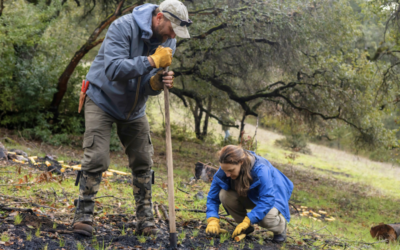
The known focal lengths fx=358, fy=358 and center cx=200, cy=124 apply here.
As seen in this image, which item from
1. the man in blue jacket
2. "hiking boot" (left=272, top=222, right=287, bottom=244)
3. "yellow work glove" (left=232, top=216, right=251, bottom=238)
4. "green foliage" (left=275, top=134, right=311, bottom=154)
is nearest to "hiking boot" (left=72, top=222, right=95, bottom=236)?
the man in blue jacket

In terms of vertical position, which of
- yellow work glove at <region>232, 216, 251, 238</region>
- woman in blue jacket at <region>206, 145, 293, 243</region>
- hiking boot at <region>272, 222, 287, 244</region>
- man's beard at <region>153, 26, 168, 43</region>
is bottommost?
hiking boot at <region>272, 222, 287, 244</region>

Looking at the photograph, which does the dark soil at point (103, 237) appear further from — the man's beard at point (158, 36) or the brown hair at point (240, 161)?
the man's beard at point (158, 36)

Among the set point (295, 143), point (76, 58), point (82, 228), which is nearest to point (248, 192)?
point (82, 228)

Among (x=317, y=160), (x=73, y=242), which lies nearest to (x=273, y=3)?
(x=73, y=242)

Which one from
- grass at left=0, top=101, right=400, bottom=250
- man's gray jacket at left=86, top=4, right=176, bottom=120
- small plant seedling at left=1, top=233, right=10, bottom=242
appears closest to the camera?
small plant seedling at left=1, top=233, right=10, bottom=242

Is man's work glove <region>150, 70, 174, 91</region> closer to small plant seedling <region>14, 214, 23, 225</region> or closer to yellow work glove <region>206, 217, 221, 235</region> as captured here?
yellow work glove <region>206, 217, 221, 235</region>

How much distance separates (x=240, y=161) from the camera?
3607mm

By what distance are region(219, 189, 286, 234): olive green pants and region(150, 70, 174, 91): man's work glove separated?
1435 millimetres

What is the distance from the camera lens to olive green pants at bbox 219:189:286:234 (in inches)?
151

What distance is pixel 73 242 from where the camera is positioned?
3070 mm

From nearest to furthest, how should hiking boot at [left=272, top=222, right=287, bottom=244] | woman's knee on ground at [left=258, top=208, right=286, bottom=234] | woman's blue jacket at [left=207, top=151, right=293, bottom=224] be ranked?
1. woman's blue jacket at [left=207, top=151, right=293, bottom=224]
2. woman's knee on ground at [left=258, top=208, right=286, bottom=234]
3. hiking boot at [left=272, top=222, right=287, bottom=244]

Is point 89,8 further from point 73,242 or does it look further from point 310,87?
point 73,242

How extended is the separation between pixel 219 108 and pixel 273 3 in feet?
21.6

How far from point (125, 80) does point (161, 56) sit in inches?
16.4
